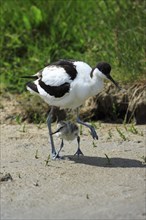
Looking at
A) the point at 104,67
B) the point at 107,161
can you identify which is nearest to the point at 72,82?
the point at 104,67

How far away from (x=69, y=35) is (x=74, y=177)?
163 inches

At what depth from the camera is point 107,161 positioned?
7.31 metres

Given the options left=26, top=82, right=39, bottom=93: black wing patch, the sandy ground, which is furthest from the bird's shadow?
left=26, top=82, right=39, bottom=93: black wing patch

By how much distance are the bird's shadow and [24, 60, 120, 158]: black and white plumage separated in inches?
9.2

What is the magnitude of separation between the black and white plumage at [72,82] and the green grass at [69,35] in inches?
63.2

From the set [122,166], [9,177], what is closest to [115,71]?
[122,166]

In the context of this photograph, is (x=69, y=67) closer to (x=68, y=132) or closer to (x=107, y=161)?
(x=68, y=132)

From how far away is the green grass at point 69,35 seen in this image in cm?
916

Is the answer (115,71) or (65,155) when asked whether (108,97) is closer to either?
(115,71)

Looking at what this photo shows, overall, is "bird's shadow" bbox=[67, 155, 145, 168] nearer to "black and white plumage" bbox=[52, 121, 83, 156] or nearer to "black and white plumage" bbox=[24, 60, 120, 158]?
"black and white plumage" bbox=[52, 121, 83, 156]

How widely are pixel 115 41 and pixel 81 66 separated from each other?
1810mm

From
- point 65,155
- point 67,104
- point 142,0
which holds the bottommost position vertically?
point 65,155

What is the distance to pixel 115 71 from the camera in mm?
9133

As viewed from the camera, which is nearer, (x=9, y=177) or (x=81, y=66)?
(x=9, y=177)
